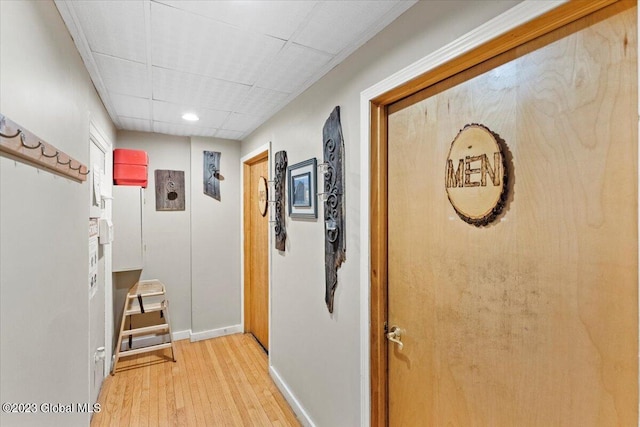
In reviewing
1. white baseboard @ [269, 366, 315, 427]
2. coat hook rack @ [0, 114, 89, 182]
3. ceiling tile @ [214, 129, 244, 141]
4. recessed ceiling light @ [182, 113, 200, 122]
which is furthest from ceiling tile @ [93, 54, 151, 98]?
white baseboard @ [269, 366, 315, 427]

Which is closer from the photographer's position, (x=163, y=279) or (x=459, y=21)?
(x=459, y=21)

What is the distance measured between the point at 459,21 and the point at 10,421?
1865 mm

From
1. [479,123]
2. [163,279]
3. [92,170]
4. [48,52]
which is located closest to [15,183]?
[48,52]

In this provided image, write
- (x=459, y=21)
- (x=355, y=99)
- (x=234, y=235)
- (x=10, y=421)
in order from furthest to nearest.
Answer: (x=234, y=235) → (x=355, y=99) → (x=459, y=21) → (x=10, y=421)

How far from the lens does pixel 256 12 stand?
127 centimetres

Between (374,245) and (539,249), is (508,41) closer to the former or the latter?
(539,249)

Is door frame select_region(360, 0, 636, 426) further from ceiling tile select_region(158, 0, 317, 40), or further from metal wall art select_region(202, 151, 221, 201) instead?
metal wall art select_region(202, 151, 221, 201)

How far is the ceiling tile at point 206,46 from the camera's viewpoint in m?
1.33

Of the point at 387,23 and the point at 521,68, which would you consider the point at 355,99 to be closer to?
the point at 387,23

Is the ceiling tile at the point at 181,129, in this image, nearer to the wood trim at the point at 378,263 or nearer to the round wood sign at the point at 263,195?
the round wood sign at the point at 263,195

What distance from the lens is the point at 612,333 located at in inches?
29.7

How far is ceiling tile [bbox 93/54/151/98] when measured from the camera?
170cm

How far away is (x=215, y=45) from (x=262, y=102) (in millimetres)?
808

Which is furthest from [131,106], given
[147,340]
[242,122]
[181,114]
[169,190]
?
[147,340]
